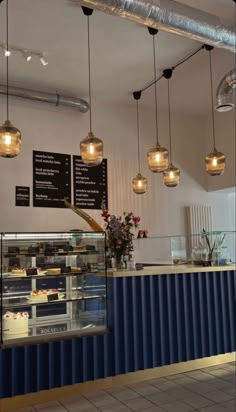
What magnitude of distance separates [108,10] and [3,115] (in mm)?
2947

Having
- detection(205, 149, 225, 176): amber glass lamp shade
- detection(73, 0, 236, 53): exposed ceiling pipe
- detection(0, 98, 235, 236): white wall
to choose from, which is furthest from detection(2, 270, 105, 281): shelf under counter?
detection(0, 98, 235, 236): white wall

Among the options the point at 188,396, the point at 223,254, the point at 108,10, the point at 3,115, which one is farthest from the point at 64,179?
the point at 188,396

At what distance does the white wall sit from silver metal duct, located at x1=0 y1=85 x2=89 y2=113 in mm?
240

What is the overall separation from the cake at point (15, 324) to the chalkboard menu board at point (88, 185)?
3.12 metres

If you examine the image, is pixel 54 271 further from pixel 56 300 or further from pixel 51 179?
pixel 51 179

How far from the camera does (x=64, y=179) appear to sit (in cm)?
619

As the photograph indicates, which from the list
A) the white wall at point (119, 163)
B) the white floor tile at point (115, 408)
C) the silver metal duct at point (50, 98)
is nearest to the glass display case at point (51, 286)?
the white floor tile at point (115, 408)

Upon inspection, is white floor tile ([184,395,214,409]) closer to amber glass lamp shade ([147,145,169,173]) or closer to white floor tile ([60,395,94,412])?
white floor tile ([60,395,94,412])

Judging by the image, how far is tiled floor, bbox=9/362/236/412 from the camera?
3066 millimetres

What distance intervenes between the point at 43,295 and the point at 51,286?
121 millimetres

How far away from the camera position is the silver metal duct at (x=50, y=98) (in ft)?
18.3

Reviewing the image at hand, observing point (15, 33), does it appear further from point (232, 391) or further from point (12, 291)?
point (232, 391)

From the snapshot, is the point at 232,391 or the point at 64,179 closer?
the point at 232,391

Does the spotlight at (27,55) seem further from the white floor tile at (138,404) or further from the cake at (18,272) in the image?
the white floor tile at (138,404)
